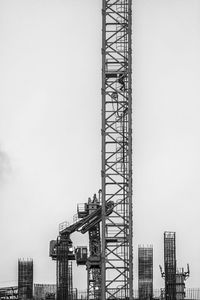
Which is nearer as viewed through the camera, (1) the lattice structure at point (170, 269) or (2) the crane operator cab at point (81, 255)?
(2) the crane operator cab at point (81, 255)

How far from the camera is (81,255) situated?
8325 centimetres

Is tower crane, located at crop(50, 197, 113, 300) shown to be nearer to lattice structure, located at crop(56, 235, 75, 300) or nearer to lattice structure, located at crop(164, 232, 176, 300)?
lattice structure, located at crop(56, 235, 75, 300)

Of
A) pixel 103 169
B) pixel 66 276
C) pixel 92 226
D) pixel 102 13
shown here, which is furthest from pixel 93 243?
pixel 102 13

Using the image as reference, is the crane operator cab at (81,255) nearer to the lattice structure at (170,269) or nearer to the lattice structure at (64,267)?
the lattice structure at (64,267)

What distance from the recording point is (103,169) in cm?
7212

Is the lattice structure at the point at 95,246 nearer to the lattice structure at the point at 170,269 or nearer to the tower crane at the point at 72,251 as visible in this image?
the tower crane at the point at 72,251

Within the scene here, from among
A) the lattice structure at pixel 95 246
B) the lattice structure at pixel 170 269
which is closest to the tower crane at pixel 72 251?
the lattice structure at pixel 95 246

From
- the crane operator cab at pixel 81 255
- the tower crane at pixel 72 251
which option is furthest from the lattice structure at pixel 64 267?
the crane operator cab at pixel 81 255

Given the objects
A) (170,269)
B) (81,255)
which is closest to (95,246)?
(81,255)

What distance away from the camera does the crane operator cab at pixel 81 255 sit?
Result: 8300 cm

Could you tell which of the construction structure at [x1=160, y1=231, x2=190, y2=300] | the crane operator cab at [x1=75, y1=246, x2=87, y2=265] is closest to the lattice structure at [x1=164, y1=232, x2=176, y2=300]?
the construction structure at [x1=160, y1=231, x2=190, y2=300]

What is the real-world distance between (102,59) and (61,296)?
92.7 feet

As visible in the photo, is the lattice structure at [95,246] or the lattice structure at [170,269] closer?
the lattice structure at [95,246]

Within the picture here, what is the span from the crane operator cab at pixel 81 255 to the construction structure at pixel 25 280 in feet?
52.8
